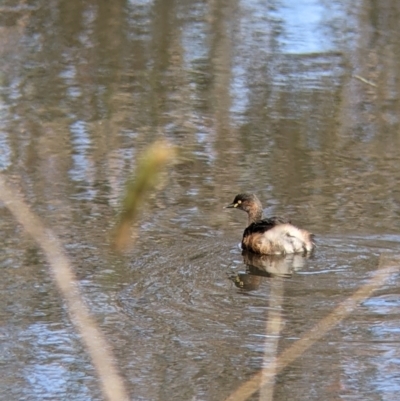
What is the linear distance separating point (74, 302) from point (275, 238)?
1703 mm

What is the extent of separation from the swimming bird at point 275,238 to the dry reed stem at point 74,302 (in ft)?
4.05

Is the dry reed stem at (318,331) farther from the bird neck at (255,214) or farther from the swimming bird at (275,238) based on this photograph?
the bird neck at (255,214)

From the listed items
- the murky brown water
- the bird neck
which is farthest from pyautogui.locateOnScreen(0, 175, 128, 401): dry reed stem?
the bird neck

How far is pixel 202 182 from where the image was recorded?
848 centimetres

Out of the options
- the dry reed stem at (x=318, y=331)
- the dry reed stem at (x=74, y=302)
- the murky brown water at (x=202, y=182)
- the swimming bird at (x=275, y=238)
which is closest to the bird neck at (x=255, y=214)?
the murky brown water at (x=202, y=182)

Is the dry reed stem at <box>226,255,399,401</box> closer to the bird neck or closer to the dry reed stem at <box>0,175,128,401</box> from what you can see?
the dry reed stem at <box>0,175,128,401</box>

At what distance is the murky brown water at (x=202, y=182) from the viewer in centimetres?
532

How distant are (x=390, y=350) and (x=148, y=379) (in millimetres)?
1228

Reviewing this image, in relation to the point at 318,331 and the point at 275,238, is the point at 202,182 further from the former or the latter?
the point at 318,331

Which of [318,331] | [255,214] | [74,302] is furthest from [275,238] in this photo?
[74,302]

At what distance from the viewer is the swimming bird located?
6891mm

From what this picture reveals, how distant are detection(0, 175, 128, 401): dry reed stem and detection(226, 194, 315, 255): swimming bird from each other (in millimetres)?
1235

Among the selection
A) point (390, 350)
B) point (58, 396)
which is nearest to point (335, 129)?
point (390, 350)

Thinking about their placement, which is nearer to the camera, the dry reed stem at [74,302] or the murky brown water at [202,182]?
the dry reed stem at [74,302]
